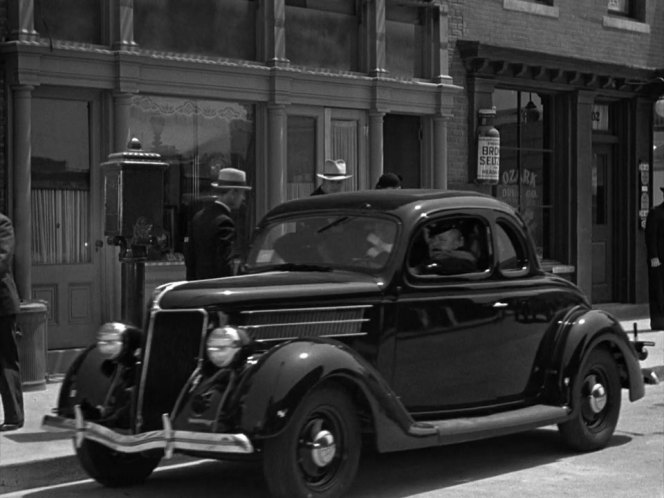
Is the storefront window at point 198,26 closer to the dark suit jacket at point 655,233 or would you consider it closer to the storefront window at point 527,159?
the storefront window at point 527,159

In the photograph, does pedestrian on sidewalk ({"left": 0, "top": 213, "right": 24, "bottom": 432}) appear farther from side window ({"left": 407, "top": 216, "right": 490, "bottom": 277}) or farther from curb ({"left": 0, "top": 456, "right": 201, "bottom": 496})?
side window ({"left": 407, "top": 216, "right": 490, "bottom": 277})

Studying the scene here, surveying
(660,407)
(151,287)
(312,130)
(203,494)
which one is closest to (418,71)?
(312,130)

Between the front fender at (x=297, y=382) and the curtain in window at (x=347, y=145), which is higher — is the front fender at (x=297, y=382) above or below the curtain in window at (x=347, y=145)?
below

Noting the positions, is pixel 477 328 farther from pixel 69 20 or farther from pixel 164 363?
pixel 69 20

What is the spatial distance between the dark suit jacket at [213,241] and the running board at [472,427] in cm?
227

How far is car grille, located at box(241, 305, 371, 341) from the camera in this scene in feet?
22.0

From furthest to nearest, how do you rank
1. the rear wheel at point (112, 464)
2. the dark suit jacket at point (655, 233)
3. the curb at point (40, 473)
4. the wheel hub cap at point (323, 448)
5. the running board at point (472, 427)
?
the dark suit jacket at point (655, 233) < the curb at point (40, 473) < the rear wheel at point (112, 464) < the running board at point (472, 427) < the wheel hub cap at point (323, 448)

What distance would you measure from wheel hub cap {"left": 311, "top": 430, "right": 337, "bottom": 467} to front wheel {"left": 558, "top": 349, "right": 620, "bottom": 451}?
2342 mm

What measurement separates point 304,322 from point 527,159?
34.0 ft

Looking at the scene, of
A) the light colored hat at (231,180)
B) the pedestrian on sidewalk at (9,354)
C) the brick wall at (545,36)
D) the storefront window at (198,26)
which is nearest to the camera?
the pedestrian on sidewalk at (9,354)

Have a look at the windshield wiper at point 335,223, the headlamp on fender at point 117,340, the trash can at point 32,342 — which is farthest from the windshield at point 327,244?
the trash can at point 32,342

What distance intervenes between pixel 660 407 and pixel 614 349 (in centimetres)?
228

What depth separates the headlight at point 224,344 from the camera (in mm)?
6410

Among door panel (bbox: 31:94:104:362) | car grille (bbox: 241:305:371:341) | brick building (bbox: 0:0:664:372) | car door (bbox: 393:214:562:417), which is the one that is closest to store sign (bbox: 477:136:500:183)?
brick building (bbox: 0:0:664:372)
